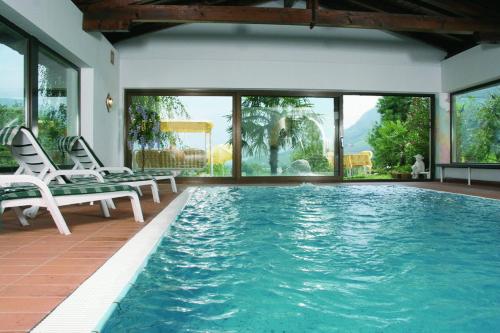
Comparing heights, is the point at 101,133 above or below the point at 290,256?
above

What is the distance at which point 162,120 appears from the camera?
29.0 ft

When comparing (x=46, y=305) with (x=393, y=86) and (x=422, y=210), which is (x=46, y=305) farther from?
(x=393, y=86)

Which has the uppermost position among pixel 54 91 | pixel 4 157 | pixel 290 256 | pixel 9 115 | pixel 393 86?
pixel 393 86

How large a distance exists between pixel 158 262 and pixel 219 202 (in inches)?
113

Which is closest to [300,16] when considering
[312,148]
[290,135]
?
[290,135]

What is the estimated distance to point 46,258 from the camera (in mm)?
2201

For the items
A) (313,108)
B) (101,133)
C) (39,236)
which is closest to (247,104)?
(313,108)

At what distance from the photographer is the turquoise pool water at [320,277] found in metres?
1.54

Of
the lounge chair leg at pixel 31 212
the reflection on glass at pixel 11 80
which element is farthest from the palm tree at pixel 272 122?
the lounge chair leg at pixel 31 212

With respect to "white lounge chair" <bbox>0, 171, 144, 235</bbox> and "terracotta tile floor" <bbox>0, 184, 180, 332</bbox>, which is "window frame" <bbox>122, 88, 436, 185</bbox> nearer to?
"terracotta tile floor" <bbox>0, 184, 180, 332</bbox>

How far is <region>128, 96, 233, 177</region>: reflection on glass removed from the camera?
8789 millimetres

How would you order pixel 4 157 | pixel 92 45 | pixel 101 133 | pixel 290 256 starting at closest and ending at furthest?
pixel 290 256
pixel 4 157
pixel 92 45
pixel 101 133

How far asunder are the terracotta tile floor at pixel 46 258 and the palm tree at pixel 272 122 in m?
5.39

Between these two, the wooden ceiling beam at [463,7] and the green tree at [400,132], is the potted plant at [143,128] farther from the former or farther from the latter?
the green tree at [400,132]
